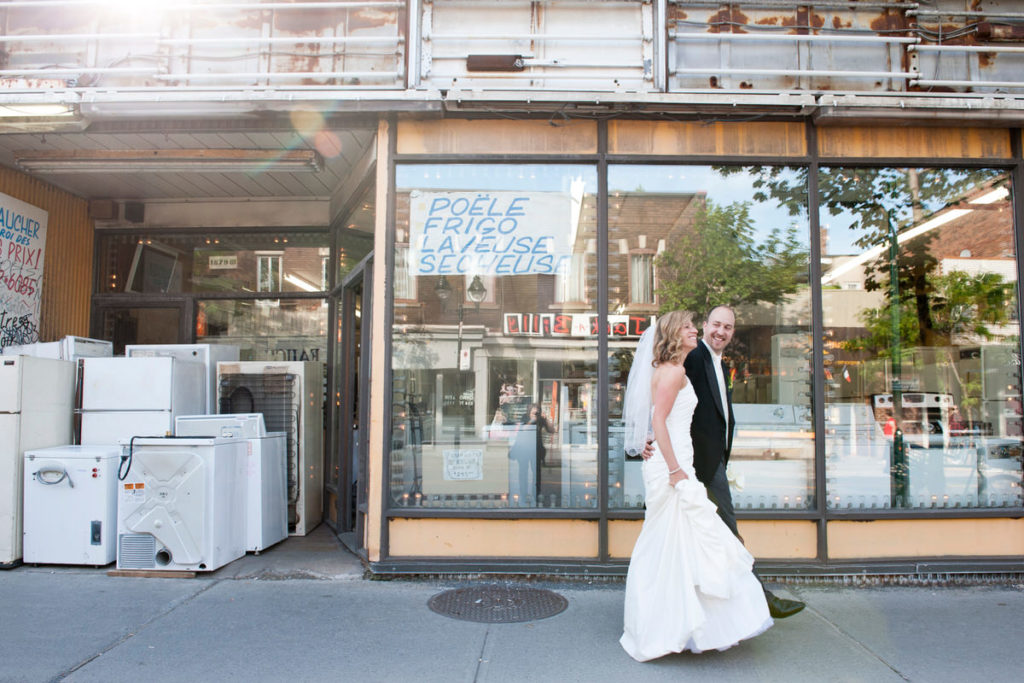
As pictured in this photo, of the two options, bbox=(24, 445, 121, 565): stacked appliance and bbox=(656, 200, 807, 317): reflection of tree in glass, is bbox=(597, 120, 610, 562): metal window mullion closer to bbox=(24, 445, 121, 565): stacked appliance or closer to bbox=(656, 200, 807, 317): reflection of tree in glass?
bbox=(656, 200, 807, 317): reflection of tree in glass

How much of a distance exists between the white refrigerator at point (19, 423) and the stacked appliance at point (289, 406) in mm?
1476

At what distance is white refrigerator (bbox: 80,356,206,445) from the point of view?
6.41 m

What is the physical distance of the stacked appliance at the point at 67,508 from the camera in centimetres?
571

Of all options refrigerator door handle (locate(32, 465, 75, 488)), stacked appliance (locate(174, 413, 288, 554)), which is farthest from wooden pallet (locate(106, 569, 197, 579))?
refrigerator door handle (locate(32, 465, 75, 488))

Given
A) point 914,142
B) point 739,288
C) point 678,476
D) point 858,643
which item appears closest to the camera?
point 678,476

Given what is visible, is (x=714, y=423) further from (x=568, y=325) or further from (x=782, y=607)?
(x=568, y=325)

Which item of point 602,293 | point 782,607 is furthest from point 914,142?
point 782,607

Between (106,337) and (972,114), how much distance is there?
342 inches

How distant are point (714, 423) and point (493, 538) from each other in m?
2.08

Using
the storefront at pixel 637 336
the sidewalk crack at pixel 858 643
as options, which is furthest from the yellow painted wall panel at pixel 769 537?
the sidewalk crack at pixel 858 643

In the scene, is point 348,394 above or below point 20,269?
below

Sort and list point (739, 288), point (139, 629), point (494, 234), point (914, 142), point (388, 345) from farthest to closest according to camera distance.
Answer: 1. point (739, 288)
2. point (494, 234)
3. point (914, 142)
4. point (388, 345)
5. point (139, 629)

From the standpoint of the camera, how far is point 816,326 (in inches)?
229

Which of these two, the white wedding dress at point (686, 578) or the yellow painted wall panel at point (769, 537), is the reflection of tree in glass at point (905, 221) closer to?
Answer: the yellow painted wall panel at point (769, 537)
